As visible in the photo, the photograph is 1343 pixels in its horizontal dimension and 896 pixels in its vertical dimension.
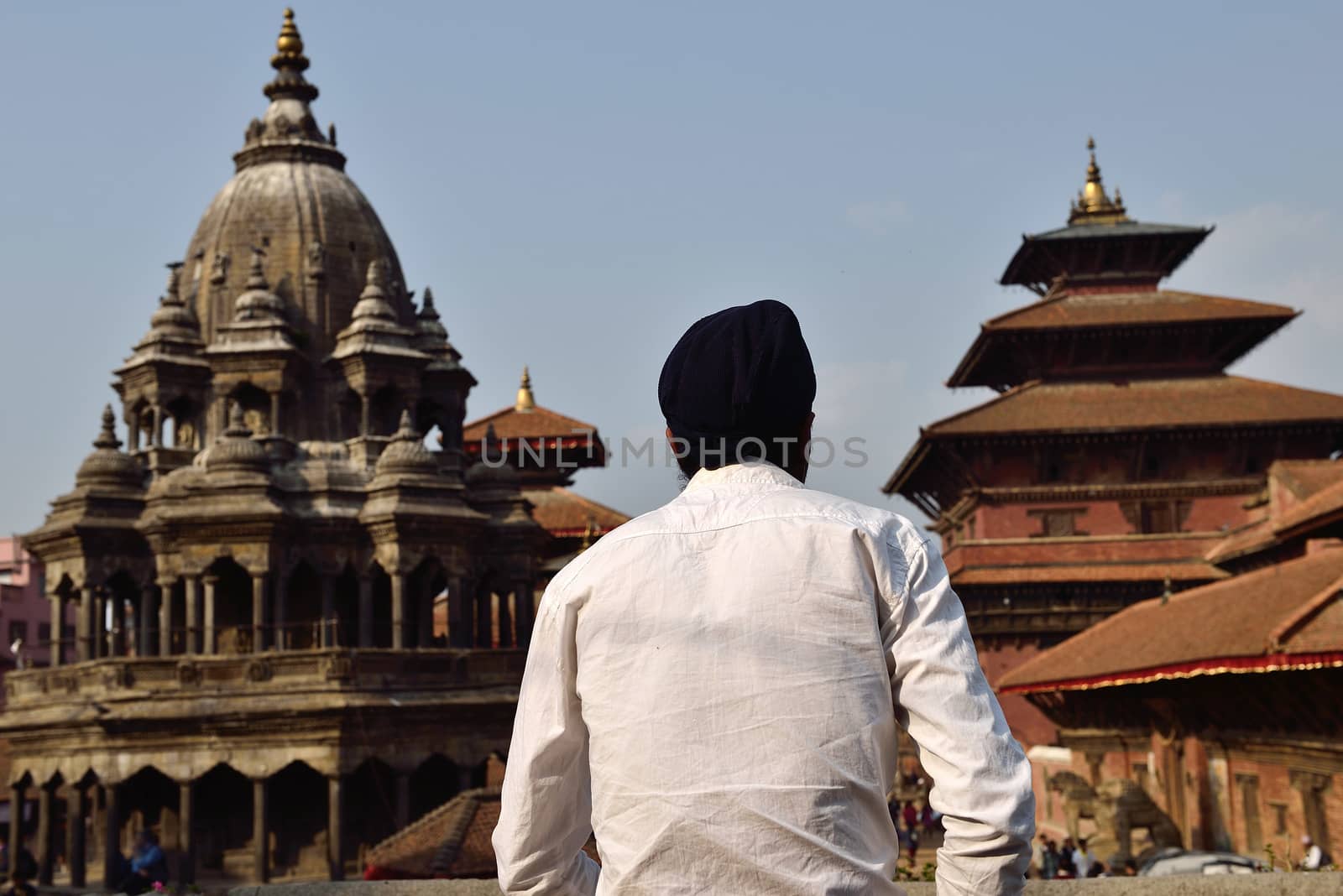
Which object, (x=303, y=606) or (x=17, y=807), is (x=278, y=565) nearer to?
(x=303, y=606)

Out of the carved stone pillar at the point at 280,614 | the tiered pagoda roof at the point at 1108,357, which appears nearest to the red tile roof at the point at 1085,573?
the tiered pagoda roof at the point at 1108,357

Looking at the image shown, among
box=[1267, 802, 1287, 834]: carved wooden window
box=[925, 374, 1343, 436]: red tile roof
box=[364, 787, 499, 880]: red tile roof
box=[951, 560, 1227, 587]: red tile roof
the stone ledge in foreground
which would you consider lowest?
box=[1267, 802, 1287, 834]: carved wooden window

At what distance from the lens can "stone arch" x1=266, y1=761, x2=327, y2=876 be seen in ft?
89.9

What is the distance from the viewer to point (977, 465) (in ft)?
119

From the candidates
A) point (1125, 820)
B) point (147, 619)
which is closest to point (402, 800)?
point (147, 619)

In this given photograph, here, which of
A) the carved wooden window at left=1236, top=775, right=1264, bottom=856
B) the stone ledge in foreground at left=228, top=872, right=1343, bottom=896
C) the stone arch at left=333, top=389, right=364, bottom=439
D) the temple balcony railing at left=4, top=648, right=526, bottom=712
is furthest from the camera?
the stone arch at left=333, top=389, right=364, bottom=439

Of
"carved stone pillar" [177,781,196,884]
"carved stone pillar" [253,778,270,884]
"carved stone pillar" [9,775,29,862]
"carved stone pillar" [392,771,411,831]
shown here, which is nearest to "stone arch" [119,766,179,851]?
"carved stone pillar" [177,781,196,884]

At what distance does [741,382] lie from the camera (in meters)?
2.65

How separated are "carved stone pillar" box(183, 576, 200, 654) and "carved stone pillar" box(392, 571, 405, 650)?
3.42 metres

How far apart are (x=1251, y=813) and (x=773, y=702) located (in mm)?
18766

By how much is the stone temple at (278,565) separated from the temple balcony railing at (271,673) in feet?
0.14

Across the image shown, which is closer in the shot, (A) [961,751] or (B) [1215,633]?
(A) [961,751]

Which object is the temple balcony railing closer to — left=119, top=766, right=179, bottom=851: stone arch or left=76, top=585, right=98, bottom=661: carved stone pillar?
left=76, top=585, right=98, bottom=661: carved stone pillar

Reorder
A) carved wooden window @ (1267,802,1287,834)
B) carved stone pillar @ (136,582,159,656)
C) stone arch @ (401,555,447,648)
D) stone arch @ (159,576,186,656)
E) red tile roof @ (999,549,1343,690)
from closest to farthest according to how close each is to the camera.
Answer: red tile roof @ (999,549,1343,690) < carved wooden window @ (1267,802,1287,834) < stone arch @ (159,576,186,656) < carved stone pillar @ (136,582,159,656) < stone arch @ (401,555,447,648)
